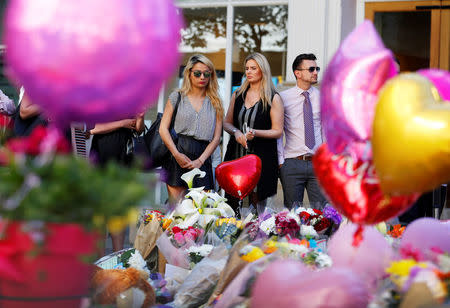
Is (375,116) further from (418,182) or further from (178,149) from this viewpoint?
(178,149)

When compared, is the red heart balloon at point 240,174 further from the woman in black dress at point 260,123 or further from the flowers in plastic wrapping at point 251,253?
the flowers in plastic wrapping at point 251,253

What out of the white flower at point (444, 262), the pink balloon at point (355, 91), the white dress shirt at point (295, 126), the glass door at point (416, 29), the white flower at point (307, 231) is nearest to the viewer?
the white flower at point (444, 262)

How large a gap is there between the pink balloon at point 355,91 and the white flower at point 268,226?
5.35 feet

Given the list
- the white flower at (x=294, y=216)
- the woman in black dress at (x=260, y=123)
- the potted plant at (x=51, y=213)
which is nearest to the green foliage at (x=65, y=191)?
the potted plant at (x=51, y=213)

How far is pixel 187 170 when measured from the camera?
5.16 meters

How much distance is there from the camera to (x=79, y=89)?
5.45 ft

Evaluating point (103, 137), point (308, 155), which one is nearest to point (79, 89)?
point (103, 137)

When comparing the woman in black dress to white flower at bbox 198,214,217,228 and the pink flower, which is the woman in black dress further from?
the pink flower

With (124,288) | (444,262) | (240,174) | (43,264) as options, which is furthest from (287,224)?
(43,264)

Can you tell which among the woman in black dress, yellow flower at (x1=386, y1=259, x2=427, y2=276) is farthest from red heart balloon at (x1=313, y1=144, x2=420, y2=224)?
the woman in black dress

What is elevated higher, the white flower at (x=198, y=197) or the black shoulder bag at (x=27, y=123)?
the black shoulder bag at (x=27, y=123)

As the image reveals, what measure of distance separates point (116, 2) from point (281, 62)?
6.57 m

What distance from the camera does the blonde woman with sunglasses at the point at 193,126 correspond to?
16.9 feet

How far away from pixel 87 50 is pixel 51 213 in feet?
1.30
